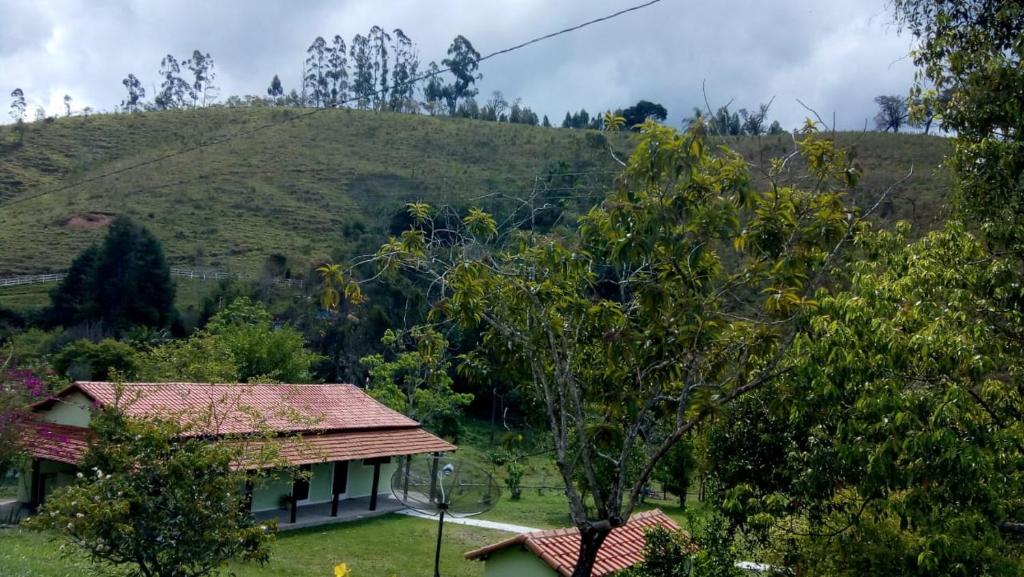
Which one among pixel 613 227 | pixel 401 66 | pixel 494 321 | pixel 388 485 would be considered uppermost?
pixel 401 66

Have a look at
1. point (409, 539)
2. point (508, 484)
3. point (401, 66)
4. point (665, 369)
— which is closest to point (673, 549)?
point (665, 369)

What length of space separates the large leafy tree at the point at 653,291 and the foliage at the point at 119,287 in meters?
36.6

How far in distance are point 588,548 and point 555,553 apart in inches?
211

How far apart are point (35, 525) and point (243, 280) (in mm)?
41326

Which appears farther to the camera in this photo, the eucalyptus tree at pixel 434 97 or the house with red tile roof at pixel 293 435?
the eucalyptus tree at pixel 434 97

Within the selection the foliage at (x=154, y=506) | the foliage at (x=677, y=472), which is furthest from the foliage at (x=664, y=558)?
the foliage at (x=677, y=472)

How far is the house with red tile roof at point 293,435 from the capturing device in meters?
20.5

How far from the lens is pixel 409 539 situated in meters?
22.7

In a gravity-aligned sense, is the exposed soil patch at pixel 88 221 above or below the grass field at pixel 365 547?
above

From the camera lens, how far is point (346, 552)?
20.5m

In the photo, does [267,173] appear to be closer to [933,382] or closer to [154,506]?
[154,506]

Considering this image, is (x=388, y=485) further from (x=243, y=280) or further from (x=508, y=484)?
(x=243, y=280)

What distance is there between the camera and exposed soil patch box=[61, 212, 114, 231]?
2174 inches

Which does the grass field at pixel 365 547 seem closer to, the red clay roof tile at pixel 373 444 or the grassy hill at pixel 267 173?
the red clay roof tile at pixel 373 444
